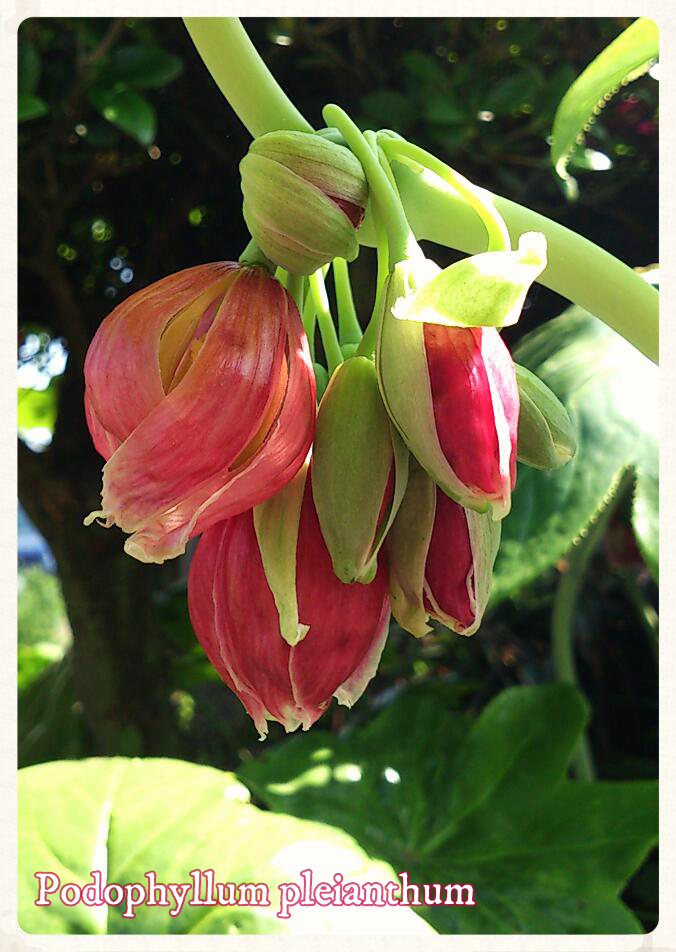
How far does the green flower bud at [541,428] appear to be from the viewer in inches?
11.8

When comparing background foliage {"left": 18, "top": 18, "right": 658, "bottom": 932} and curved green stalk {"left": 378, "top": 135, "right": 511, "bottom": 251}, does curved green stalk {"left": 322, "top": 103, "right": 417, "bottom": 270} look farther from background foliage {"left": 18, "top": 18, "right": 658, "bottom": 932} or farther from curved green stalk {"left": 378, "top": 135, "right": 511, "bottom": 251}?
background foliage {"left": 18, "top": 18, "right": 658, "bottom": 932}

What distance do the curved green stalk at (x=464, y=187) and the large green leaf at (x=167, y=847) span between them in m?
0.43

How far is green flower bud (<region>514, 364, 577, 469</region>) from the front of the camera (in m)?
0.30

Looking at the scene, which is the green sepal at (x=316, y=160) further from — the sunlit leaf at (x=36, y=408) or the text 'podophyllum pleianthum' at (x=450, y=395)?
the sunlit leaf at (x=36, y=408)

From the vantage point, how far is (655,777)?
3.88ft

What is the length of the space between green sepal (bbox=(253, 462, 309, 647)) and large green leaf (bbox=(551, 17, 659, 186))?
0.72 ft

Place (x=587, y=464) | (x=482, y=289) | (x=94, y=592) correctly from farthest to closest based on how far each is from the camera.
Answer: (x=94, y=592)
(x=587, y=464)
(x=482, y=289)

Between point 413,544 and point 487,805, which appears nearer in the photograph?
point 413,544

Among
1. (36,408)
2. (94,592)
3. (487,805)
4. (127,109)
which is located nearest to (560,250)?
(127,109)

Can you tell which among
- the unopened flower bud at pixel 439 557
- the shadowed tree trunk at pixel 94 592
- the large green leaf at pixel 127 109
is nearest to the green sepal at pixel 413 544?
the unopened flower bud at pixel 439 557

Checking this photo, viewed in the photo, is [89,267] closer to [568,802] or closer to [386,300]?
[568,802]

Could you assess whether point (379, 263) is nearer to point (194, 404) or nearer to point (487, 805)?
point (194, 404)

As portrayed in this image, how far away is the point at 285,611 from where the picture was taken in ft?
0.94

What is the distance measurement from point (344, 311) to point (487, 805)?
823 millimetres
